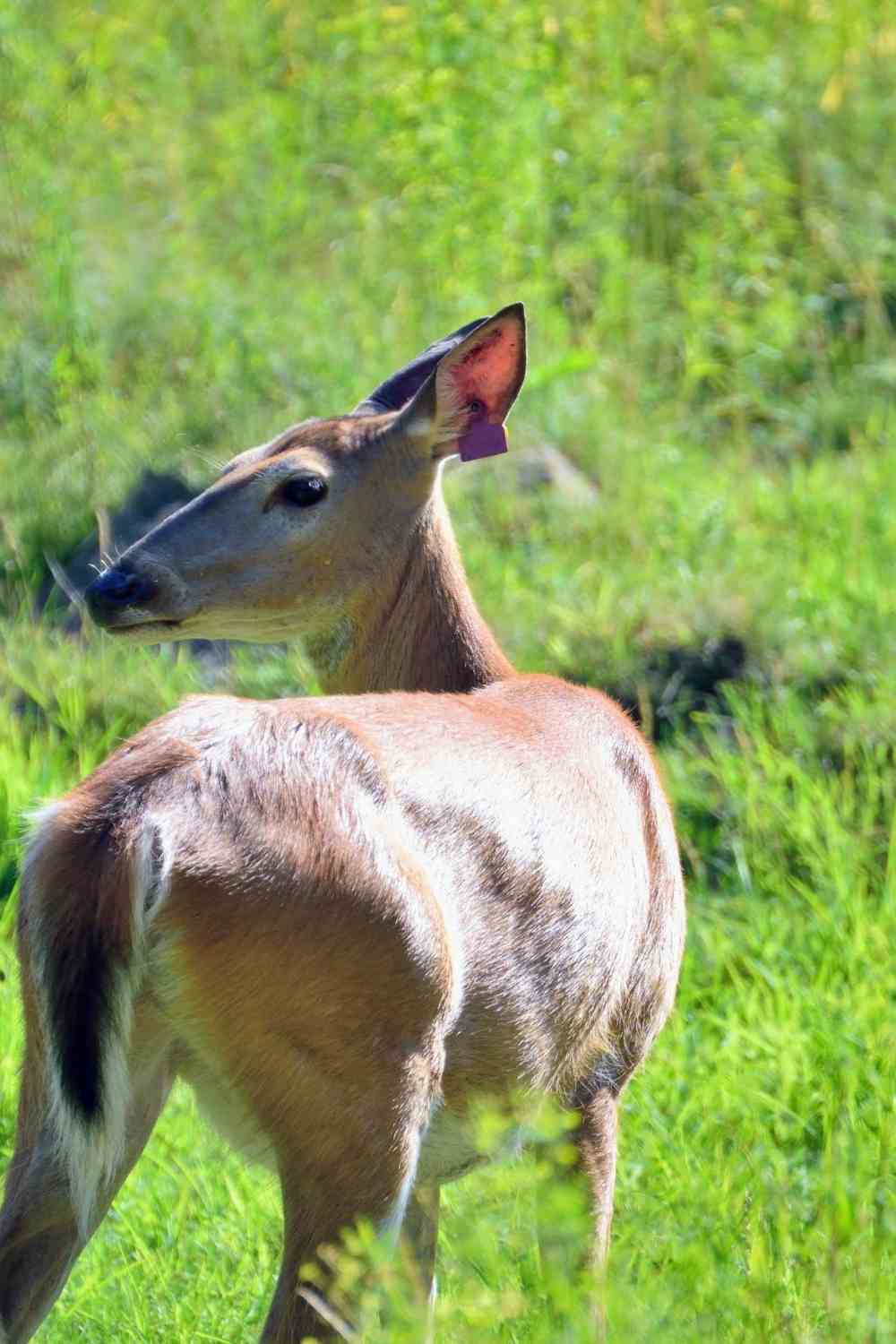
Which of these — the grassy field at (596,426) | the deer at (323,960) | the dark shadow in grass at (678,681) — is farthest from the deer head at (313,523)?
the dark shadow in grass at (678,681)

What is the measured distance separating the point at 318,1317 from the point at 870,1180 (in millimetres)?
1232

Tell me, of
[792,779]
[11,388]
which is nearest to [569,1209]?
[792,779]

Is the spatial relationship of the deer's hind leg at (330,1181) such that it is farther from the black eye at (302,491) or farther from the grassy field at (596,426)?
the black eye at (302,491)

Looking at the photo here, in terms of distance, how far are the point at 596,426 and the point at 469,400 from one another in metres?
3.40

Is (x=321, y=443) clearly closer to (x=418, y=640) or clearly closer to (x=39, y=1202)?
(x=418, y=640)

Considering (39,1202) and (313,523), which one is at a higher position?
(313,523)

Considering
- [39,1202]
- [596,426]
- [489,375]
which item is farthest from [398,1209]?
[596,426]

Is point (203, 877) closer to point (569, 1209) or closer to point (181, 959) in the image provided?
point (181, 959)

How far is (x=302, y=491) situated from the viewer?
447 centimetres

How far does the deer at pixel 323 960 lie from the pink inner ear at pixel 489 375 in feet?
3.00

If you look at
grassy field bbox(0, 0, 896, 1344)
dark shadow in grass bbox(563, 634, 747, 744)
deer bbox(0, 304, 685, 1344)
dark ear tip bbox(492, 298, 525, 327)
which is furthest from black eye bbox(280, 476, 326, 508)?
dark shadow in grass bbox(563, 634, 747, 744)

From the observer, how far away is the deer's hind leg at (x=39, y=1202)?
3.08m

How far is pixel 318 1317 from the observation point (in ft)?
9.59

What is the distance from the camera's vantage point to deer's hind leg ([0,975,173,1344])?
308 cm
